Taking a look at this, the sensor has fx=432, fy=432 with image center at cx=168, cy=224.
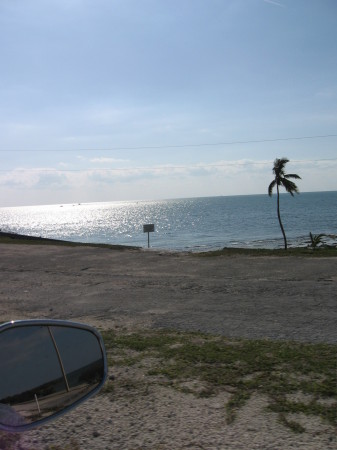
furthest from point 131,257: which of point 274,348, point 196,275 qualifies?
point 274,348

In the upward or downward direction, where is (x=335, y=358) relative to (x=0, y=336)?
downward

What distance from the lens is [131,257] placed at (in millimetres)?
15078

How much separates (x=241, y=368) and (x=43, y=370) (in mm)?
2799

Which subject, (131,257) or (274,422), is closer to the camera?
(274,422)

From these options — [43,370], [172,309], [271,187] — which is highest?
[271,187]

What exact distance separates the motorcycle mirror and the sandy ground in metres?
1.06

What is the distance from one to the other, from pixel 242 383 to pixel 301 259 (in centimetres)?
→ 957

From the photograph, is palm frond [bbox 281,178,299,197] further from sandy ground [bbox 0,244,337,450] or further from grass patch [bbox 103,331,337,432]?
grass patch [bbox 103,331,337,432]

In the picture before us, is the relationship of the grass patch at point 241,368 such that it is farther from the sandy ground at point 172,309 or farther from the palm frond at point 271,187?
the palm frond at point 271,187

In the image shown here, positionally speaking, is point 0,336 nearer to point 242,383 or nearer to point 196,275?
point 242,383

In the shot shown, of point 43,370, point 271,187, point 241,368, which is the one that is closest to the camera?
point 43,370

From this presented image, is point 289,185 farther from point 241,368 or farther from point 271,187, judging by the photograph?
point 241,368

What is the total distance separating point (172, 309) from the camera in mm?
7383

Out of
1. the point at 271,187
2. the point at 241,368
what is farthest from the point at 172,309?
the point at 271,187
